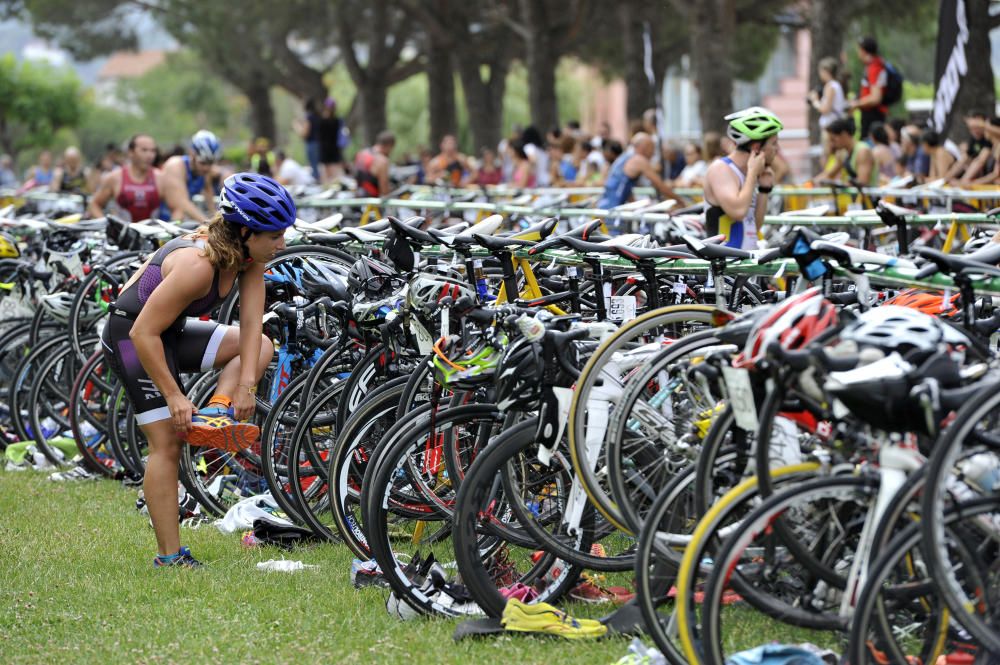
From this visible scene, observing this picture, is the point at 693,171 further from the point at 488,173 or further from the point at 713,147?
the point at 488,173

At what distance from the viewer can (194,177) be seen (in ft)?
49.0

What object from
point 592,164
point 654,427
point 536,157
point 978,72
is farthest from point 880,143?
point 654,427

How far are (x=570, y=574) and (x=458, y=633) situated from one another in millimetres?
507

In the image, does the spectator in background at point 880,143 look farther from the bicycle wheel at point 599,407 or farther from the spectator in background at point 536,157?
the bicycle wheel at point 599,407

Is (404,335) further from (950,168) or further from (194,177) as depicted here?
(950,168)

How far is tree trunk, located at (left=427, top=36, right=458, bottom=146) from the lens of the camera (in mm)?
35188

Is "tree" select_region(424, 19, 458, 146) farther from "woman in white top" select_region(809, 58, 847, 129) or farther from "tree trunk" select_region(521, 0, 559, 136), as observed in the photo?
"woman in white top" select_region(809, 58, 847, 129)

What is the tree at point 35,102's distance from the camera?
64.4m

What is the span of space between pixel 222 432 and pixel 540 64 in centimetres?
2417

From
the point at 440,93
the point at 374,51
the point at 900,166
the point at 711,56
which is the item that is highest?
the point at 374,51

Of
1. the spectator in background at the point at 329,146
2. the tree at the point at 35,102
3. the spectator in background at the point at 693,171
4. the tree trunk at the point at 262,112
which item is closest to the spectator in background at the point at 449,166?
the spectator in background at the point at 329,146

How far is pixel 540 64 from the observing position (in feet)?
97.0

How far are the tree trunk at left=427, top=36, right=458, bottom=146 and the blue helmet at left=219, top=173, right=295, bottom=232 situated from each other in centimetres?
2929

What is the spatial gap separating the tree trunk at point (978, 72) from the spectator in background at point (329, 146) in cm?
1053
